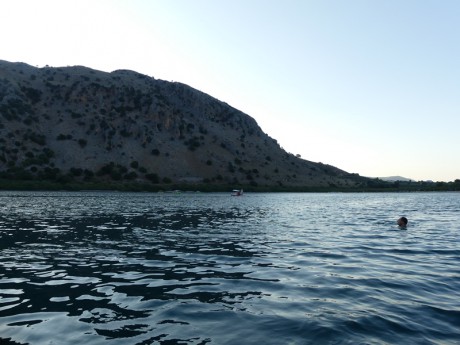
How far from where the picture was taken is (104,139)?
157125 millimetres

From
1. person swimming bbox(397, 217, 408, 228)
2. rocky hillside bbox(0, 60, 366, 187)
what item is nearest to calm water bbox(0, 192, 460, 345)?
person swimming bbox(397, 217, 408, 228)

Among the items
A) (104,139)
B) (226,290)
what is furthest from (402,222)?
(104,139)

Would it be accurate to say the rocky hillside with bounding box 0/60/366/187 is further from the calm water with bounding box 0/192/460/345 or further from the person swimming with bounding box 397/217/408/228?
the calm water with bounding box 0/192/460/345

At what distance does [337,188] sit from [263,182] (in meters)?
41.3

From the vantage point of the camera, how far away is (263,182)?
171000 mm

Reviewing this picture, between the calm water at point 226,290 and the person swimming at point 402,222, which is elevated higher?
the person swimming at point 402,222

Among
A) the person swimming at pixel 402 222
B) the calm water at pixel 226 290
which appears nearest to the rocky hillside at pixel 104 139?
the person swimming at pixel 402 222

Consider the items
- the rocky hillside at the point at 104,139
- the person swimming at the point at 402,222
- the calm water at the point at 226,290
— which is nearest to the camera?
the calm water at the point at 226,290

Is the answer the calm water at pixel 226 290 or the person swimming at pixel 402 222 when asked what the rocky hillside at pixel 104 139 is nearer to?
the person swimming at pixel 402 222

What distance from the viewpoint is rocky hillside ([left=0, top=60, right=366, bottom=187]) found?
134000 millimetres

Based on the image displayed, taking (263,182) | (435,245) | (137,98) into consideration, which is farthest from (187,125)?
(435,245)

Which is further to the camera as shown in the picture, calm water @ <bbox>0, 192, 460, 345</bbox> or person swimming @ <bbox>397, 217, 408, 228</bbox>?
person swimming @ <bbox>397, 217, 408, 228</bbox>

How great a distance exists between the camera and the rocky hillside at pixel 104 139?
134 meters

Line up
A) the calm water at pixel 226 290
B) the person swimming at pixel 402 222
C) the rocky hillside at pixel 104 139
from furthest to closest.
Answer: the rocky hillside at pixel 104 139 < the person swimming at pixel 402 222 < the calm water at pixel 226 290
